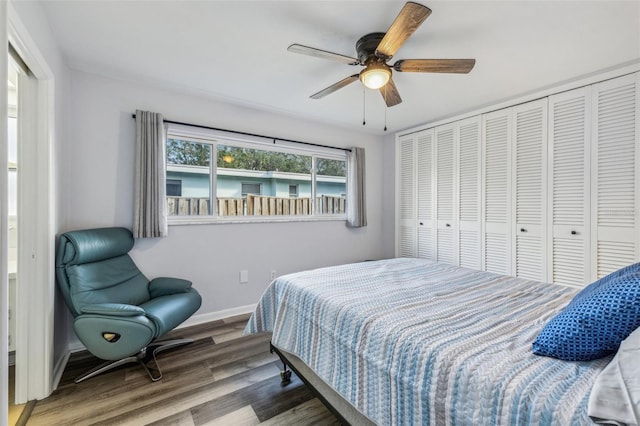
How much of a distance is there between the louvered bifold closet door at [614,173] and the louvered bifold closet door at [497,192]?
0.69 m

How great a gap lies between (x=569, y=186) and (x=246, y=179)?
3.38 metres

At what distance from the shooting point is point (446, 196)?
3.62 metres

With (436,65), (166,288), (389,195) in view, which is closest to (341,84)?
(436,65)

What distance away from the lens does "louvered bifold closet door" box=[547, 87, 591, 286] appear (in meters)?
2.53

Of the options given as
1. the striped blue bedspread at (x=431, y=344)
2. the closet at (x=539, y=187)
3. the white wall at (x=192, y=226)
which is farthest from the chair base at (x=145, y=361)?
the closet at (x=539, y=187)

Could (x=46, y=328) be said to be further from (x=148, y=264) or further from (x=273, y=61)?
(x=273, y=61)

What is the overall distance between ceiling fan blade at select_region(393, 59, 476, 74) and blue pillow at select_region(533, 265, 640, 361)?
1.52m

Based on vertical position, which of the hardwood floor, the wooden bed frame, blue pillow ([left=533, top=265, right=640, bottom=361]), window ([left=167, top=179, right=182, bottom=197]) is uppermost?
window ([left=167, top=179, right=182, bottom=197])

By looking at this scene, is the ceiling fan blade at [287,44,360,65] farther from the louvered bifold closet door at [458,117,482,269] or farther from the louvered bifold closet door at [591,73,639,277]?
the louvered bifold closet door at [591,73,639,277]

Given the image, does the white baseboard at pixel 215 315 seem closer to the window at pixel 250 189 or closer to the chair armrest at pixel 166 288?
the chair armrest at pixel 166 288

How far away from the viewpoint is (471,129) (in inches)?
132

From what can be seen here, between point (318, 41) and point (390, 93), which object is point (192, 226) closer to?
point (318, 41)

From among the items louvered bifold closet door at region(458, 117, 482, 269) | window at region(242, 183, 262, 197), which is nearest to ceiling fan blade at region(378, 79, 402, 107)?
louvered bifold closet door at region(458, 117, 482, 269)

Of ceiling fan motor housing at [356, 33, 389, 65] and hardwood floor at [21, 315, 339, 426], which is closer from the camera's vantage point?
hardwood floor at [21, 315, 339, 426]
